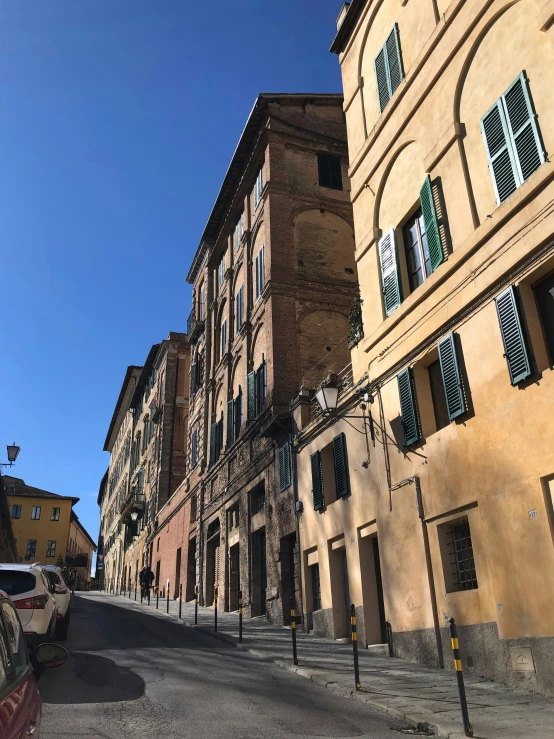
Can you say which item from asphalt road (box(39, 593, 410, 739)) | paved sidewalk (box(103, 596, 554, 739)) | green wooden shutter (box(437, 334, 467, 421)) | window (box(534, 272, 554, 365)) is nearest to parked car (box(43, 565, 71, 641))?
asphalt road (box(39, 593, 410, 739))

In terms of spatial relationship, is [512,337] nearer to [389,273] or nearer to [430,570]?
[430,570]

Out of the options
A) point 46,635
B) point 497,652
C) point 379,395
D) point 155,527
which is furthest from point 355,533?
point 155,527

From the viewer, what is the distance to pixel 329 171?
80.8 feet

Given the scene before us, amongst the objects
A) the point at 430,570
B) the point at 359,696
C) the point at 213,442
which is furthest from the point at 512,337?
the point at 213,442

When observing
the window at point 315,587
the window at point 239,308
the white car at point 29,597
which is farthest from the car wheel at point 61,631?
the window at point 239,308

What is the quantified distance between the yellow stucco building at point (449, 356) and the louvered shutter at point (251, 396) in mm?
6195

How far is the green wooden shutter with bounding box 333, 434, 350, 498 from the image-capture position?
14.0m

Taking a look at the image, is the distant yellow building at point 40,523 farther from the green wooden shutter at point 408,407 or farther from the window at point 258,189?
the green wooden shutter at point 408,407

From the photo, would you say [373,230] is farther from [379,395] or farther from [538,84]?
[538,84]

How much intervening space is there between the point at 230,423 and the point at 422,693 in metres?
17.5

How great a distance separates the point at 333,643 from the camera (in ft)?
43.6

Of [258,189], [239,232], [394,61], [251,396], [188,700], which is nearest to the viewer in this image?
[188,700]

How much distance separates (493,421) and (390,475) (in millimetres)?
3360

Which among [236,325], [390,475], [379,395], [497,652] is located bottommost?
[497,652]
